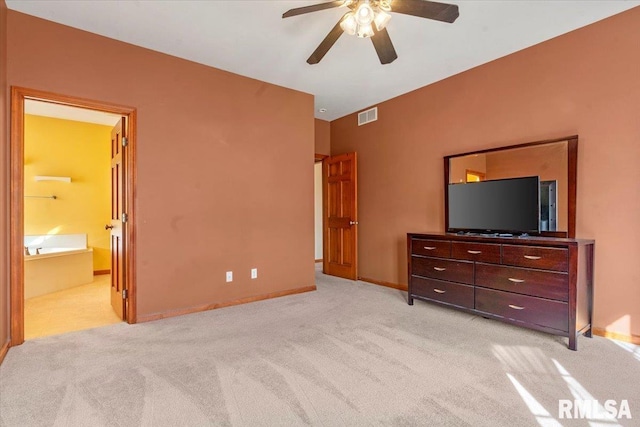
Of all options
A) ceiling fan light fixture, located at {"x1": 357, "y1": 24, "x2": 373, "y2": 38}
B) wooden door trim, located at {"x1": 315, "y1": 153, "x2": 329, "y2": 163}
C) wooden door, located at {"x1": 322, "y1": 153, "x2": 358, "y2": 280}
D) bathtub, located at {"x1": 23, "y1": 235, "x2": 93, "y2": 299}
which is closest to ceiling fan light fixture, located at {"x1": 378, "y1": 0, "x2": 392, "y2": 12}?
ceiling fan light fixture, located at {"x1": 357, "y1": 24, "x2": 373, "y2": 38}

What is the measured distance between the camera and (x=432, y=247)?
3498 mm

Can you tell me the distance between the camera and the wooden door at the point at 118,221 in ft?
10.9

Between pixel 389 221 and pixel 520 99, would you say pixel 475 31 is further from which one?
pixel 389 221

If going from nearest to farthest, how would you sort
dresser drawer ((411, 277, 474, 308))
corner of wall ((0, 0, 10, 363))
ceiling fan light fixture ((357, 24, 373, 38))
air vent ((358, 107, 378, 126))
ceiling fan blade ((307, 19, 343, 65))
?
ceiling fan light fixture ((357, 24, 373, 38)) → ceiling fan blade ((307, 19, 343, 65)) → corner of wall ((0, 0, 10, 363)) → dresser drawer ((411, 277, 474, 308)) → air vent ((358, 107, 378, 126))

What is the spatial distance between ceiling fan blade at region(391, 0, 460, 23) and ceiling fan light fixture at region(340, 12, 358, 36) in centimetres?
26

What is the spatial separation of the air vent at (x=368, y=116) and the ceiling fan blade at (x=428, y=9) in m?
2.73

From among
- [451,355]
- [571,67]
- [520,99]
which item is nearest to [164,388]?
[451,355]

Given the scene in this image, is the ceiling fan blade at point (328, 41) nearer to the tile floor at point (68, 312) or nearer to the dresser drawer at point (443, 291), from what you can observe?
the dresser drawer at point (443, 291)

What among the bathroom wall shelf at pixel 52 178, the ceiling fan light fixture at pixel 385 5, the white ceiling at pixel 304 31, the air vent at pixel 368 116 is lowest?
the bathroom wall shelf at pixel 52 178

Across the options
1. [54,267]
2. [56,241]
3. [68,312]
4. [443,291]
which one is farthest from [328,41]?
[56,241]

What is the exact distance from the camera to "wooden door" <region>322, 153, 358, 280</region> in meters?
5.06

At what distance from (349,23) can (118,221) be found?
9.96ft

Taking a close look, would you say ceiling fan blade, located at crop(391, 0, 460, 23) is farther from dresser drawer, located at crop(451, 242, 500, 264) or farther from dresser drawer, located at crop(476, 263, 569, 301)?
dresser drawer, located at crop(476, 263, 569, 301)

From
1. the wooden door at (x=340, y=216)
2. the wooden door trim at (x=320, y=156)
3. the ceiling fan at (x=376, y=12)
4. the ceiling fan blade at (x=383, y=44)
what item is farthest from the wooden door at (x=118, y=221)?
→ the wooden door at (x=340, y=216)
